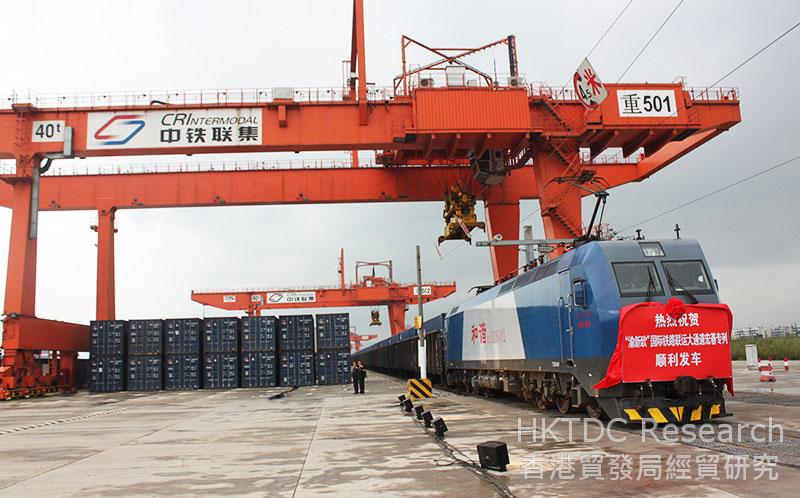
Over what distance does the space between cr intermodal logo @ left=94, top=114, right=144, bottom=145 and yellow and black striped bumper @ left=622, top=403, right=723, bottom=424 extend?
20.3 meters

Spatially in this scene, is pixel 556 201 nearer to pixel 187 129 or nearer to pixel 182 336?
pixel 187 129

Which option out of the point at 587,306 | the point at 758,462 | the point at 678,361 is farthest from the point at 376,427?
the point at 758,462

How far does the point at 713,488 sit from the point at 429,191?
80.5 ft

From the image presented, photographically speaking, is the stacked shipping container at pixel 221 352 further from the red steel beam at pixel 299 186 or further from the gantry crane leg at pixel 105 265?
the red steel beam at pixel 299 186

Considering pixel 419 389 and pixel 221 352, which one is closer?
pixel 419 389

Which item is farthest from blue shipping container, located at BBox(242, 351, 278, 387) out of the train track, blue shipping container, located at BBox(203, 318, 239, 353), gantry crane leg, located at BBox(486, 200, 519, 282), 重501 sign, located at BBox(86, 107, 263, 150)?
the train track

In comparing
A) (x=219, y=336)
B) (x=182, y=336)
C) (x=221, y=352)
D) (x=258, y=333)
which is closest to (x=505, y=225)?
(x=258, y=333)

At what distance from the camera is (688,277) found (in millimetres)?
11336

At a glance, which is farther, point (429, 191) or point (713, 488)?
point (429, 191)

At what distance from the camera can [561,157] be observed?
80.4ft

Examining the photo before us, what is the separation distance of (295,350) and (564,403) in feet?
69.0

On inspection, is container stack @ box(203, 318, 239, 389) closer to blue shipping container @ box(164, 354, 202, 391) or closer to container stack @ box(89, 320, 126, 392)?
blue shipping container @ box(164, 354, 202, 391)

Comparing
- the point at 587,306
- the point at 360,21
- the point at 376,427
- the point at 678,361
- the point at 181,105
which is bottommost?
the point at 376,427

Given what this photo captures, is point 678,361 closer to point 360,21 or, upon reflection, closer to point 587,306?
point 587,306
